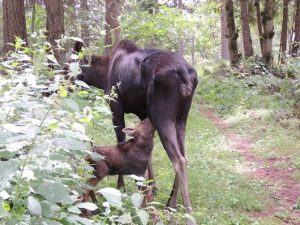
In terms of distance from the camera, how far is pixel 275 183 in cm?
695

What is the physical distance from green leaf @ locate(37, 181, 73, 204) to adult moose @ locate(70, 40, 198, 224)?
294 cm

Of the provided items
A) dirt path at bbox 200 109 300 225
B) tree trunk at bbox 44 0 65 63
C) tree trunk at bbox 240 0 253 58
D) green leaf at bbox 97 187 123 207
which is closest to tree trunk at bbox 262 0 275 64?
tree trunk at bbox 240 0 253 58

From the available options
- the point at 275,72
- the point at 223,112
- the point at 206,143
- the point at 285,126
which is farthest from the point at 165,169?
the point at 275,72

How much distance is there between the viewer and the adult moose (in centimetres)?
529

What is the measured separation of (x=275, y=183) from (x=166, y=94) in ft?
8.70

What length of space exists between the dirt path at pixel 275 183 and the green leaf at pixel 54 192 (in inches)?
152

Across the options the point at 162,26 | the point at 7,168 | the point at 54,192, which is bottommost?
the point at 54,192

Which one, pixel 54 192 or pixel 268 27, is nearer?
pixel 54 192

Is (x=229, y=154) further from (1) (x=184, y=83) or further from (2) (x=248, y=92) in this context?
(2) (x=248, y=92)

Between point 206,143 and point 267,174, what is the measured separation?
208 centimetres

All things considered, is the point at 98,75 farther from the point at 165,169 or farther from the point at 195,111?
the point at 195,111

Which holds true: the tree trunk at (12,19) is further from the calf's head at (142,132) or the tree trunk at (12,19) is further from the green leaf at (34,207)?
the green leaf at (34,207)

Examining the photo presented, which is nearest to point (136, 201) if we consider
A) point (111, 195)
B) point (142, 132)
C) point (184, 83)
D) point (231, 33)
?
point (111, 195)

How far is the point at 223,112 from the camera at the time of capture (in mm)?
13453
